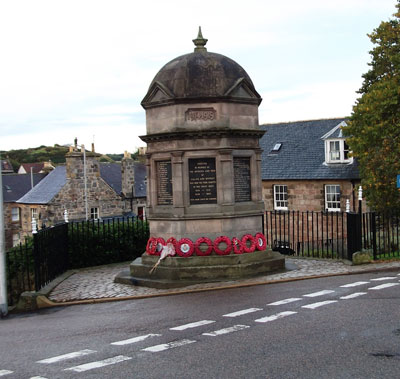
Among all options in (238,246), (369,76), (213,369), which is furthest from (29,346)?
(369,76)

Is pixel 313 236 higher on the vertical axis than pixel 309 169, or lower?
lower

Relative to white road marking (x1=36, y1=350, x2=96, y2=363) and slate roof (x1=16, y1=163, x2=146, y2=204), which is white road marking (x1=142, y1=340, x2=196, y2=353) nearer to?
white road marking (x1=36, y1=350, x2=96, y2=363)

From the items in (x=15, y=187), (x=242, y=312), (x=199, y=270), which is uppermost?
(x=15, y=187)

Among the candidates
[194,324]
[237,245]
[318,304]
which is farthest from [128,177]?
[194,324]

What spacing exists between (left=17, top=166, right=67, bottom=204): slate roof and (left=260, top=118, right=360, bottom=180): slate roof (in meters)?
15.1

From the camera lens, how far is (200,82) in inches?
581

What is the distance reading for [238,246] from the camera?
48.8 ft

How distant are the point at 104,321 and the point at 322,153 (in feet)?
90.0

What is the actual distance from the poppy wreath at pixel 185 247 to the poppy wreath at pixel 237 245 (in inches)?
41.7

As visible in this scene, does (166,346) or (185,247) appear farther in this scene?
(185,247)

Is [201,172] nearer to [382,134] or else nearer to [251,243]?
[251,243]

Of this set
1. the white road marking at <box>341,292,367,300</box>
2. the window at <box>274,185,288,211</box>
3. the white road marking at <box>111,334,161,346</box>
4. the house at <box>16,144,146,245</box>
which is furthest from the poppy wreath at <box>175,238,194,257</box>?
the house at <box>16,144,146,245</box>

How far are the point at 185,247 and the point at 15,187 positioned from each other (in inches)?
1845

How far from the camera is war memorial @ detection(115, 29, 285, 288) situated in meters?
14.6
